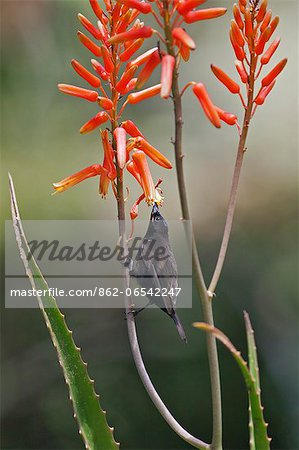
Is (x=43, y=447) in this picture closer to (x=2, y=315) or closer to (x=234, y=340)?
(x=2, y=315)

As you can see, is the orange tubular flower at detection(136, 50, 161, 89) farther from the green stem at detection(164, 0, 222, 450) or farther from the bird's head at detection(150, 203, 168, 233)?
the bird's head at detection(150, 203, 168, 233)

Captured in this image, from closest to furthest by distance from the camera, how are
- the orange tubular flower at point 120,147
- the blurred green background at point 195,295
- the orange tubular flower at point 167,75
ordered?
the orange tubular flower at point 167,75, the orange tubular flower at point 120,147, the blurred green background at point 195,295

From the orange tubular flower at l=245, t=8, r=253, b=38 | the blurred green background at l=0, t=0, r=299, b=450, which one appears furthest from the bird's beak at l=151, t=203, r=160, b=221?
the blurred green background at l=0, t=0, r=299, b=450

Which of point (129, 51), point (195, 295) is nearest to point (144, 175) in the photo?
point (129, 51)

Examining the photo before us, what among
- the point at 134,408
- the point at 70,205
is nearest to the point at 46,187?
the point at 70,205

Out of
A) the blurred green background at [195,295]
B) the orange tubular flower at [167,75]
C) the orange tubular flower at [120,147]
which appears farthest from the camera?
the blurred green background at [195,295]

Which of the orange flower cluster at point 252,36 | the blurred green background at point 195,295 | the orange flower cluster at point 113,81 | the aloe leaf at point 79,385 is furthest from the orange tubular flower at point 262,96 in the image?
the blurred green background at point 195,295

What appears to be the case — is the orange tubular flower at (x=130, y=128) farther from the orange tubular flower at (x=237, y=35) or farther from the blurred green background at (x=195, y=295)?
the blurred green background at (x=195, y=295)
